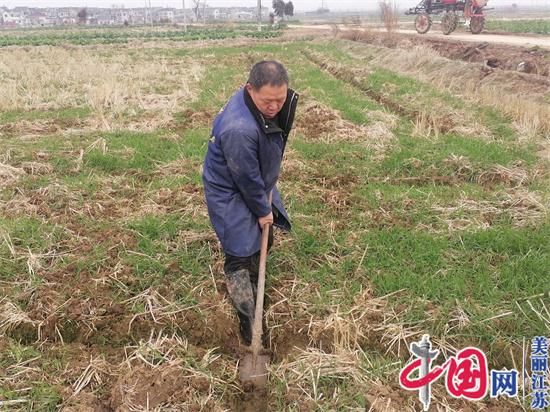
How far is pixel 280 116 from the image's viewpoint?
314 cm

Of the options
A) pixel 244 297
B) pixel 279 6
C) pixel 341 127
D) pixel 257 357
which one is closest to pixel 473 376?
pixel 257 357

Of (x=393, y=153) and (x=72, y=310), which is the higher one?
(x=393, y=153)

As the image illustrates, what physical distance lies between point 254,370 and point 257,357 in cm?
11

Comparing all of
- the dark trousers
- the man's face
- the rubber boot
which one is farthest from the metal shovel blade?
the man's face

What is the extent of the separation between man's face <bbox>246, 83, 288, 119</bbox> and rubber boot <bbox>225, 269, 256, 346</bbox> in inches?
49.6

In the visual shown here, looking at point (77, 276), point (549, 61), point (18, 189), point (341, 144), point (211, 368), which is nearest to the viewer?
point (211, 368)

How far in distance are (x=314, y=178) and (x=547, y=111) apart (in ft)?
16.5

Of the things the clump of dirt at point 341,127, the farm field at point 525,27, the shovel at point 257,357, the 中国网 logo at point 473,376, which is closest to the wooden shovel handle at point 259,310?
the shovel at point 257,357

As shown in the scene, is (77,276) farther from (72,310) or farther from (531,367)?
(531,367)

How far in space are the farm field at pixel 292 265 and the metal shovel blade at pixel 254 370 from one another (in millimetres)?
94

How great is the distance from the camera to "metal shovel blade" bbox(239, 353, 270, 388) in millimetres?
3010

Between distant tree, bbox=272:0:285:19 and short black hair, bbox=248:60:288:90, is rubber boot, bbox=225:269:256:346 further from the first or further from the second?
distant tree, bbox=272:0:285:19

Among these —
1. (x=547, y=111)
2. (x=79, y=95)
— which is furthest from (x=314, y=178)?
(x=79, y=95)

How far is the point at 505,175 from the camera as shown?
5.51 metres
